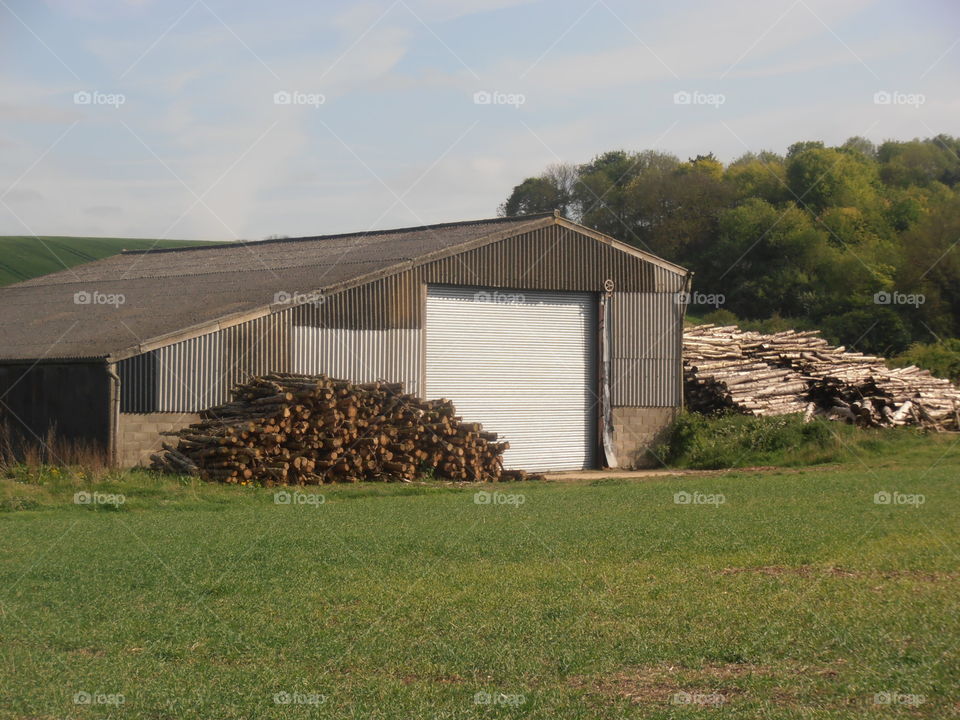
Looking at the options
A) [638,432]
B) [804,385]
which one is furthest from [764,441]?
[804,385]

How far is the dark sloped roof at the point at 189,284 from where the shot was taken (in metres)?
26.5

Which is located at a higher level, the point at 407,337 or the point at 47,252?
the point at 47,252

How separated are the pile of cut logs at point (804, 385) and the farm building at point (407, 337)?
2.43 m

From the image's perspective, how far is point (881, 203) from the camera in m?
79.1

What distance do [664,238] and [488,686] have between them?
7042 cm

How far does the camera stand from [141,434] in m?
24.0

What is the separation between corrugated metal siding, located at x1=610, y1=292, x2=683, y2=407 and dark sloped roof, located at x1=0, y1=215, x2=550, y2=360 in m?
4.03

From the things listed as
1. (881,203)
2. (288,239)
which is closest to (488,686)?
(288,239)

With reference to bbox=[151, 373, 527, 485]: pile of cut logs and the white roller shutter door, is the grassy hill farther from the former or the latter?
bbox=[151, 373, 527, 485]: pile of cut logs

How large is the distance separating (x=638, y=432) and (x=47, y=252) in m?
78.9

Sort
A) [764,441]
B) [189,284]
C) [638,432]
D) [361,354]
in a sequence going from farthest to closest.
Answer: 1. [189,284]
2. [638,432]
3. [764,441]
4. [361,354]

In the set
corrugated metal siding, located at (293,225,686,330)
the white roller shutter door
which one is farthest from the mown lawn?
the white roller shutter door

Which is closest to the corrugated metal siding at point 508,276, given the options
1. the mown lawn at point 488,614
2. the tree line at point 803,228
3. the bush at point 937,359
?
the mown lawn at point 488,614

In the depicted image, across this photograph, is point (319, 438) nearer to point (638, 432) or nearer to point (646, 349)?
point (638, 432)
